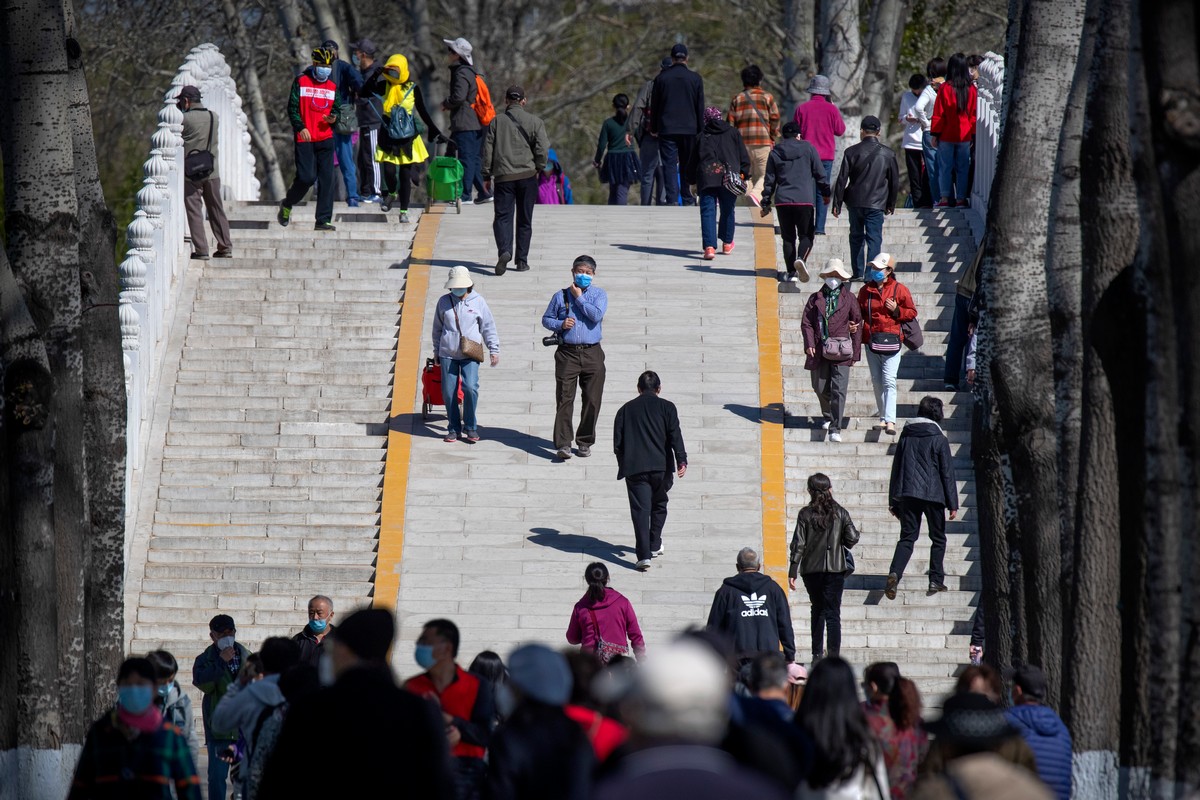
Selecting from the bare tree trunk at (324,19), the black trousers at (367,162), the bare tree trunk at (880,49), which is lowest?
the black trousers at (367,162)

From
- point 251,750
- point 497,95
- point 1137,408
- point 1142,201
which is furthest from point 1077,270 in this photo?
point 497,95

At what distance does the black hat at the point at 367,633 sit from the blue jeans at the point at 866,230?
41.9ft

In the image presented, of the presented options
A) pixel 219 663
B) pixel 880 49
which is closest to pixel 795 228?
pixel 880 49

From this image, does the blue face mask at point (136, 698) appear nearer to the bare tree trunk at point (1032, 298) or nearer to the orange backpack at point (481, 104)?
the bare tree trunk at point (1032, 298)

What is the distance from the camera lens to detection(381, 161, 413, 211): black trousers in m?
21.5

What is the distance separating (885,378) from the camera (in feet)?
54.7

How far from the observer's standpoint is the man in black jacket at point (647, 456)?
48.8 feet

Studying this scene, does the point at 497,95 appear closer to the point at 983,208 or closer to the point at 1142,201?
the point at 983,208

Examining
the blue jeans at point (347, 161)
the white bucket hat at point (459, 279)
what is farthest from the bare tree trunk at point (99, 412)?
the blue jeans at point (347, 161)

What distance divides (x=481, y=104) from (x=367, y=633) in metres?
15.8

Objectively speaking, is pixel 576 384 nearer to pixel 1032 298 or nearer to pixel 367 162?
pixel 1032 298

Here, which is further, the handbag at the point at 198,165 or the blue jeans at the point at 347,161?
the blue jeans at the point at 347,161

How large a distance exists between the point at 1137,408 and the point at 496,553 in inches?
284

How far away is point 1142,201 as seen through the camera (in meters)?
7.89
